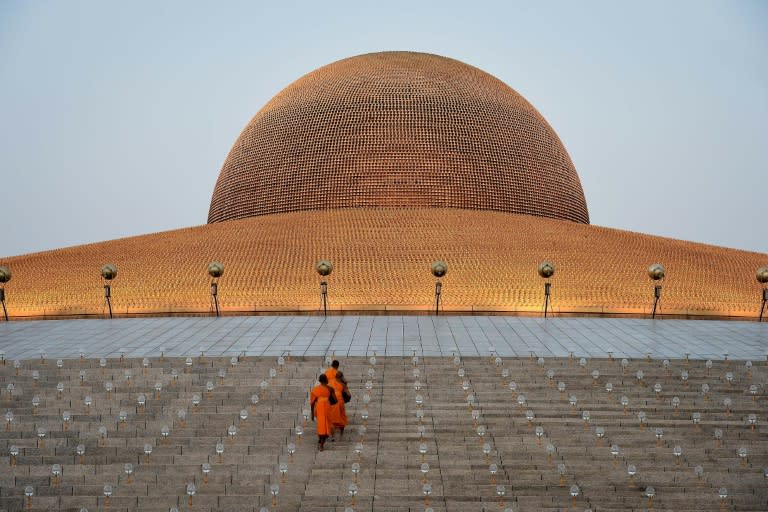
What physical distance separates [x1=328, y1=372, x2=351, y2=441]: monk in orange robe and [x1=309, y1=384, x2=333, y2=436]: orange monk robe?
0.07 meters

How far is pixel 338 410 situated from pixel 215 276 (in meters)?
8.82

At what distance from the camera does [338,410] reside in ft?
32.5

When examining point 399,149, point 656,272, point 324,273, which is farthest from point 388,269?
point 399,149

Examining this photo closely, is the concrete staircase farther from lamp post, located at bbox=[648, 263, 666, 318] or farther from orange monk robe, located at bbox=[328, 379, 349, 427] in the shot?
lamp post, located at bbox=[648, 263, 666, 318]

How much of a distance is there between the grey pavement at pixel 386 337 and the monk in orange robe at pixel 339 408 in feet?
9.60

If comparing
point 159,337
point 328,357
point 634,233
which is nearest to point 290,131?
point 634,233

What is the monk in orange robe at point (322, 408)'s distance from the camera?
972cm

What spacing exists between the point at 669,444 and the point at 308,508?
4.36 meters

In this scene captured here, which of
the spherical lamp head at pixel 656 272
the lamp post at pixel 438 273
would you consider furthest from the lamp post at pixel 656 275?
the lamp post at pixel 438 273

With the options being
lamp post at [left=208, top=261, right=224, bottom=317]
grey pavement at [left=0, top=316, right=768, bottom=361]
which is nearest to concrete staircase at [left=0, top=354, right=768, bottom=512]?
grey pavement at [left=0, top=316, right=768, bottom=361]

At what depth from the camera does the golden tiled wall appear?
19.1m

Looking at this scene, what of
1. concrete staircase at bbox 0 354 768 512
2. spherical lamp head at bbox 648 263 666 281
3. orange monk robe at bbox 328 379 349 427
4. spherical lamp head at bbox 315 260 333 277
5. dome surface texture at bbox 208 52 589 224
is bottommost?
concrete staircase at bbox 0 354 768 512

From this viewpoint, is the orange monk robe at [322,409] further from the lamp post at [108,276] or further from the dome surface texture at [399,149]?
the dome surface texture at [399,149]

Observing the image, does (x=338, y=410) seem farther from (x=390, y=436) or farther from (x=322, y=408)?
(x=390, y=436)
